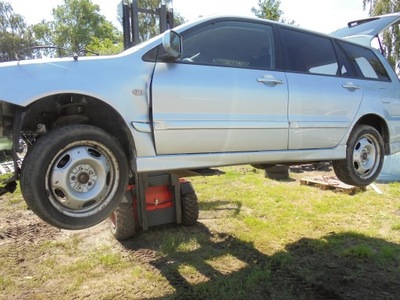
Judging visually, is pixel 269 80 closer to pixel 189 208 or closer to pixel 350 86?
pixel 350 86

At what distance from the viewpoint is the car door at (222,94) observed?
2.94 m

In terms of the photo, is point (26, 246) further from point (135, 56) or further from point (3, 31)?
point (3, 31)

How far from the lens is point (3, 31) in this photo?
1633 inches

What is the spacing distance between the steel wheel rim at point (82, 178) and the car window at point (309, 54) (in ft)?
6.56

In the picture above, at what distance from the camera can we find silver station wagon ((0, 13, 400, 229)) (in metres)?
2.55

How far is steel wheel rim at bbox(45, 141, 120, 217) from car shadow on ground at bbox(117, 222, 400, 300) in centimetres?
230

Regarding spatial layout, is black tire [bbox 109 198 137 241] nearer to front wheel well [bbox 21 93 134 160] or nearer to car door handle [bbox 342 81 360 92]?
front wheel well [bbox 21 93 134 160]

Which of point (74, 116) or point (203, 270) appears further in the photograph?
point (203, 270)

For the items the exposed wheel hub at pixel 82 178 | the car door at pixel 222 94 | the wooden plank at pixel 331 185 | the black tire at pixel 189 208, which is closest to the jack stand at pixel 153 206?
the black tire at pixel 189 208

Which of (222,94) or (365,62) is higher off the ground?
(365,62)

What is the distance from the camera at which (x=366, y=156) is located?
4.54 meters

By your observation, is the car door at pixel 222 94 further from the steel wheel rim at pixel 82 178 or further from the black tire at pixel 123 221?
the black tire at pixel 123 221

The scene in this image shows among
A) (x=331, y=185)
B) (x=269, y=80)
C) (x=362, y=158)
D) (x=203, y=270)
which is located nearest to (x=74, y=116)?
(x=269, y=80)

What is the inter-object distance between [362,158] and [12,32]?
4648 centimetres
